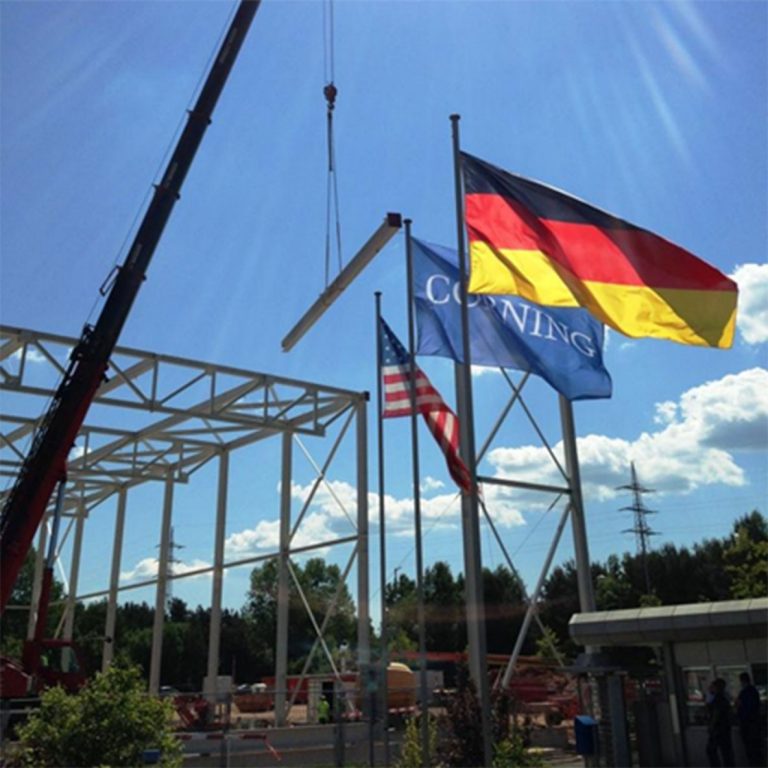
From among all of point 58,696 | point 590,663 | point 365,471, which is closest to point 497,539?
point 590,663

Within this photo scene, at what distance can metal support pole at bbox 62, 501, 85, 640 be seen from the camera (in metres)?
37.3

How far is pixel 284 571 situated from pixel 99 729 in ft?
48.4

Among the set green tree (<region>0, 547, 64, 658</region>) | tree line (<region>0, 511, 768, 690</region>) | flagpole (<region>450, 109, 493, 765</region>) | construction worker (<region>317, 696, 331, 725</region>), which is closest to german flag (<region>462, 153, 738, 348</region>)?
flagpole (<region>450, 109, 493, 765</region>)

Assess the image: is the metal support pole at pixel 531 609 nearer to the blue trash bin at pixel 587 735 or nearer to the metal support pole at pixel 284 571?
the blue trash bin at pixel 587 735

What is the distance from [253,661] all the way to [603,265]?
258 feet

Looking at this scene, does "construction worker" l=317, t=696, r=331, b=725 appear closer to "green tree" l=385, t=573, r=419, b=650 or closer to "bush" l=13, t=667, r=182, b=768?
"bush" l=13, t=667, r=182, b=768

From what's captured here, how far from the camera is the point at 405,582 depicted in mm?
96812

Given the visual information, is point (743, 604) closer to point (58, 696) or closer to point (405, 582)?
point (58, 696)

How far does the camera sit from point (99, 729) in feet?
36.8

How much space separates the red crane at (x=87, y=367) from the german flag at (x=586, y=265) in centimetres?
982

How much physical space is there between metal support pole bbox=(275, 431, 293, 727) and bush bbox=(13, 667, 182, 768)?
13533 millimetres

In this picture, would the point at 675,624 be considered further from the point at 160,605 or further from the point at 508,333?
the point at 160,605

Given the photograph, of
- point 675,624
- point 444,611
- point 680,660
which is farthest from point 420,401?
point 444,611

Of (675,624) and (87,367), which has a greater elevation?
(87,367)
